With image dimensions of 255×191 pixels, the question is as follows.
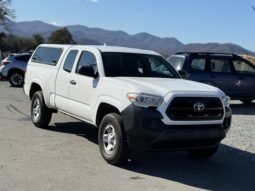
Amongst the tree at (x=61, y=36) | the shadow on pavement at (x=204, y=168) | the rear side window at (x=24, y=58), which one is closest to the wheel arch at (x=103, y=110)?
the shadow on pavement at (x=204, y=168)

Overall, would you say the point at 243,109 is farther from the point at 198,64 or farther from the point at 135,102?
the point at 135,102

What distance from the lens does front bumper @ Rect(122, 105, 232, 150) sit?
685 cm

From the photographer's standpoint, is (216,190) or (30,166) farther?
(30,166)

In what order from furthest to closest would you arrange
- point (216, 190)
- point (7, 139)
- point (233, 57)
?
point (233, 57) → point (7, 139) → point (216, 190)

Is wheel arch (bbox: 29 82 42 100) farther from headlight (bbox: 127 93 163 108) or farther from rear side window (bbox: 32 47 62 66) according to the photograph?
headlight (bbox: 127 93 163 108)

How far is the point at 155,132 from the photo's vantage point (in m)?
6.84

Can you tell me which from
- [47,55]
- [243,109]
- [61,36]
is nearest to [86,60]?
[47,55]

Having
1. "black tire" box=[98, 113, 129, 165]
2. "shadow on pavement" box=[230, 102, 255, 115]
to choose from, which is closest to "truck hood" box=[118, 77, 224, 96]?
"black tire" box=[98, 113, 129, 165]

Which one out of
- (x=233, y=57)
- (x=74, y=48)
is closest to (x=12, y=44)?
(x=233, y=57)

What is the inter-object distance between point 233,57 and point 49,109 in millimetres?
8110

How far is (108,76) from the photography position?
807cm

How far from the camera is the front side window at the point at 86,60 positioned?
8.62 metres

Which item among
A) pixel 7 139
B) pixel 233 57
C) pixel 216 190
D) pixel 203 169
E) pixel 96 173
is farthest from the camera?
pixel 233 57

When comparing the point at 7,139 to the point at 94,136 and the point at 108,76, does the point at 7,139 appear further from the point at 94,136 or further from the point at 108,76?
the point at 108,76
